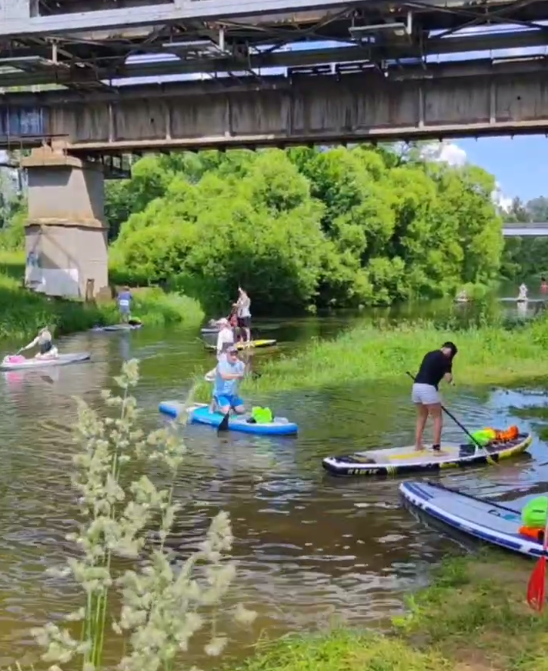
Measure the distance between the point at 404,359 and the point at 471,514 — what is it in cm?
1240

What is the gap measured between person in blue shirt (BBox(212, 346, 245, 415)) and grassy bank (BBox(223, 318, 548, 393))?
11.7 ft

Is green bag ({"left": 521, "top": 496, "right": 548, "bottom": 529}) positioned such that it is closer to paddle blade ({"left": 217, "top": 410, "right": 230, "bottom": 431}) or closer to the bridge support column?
paddle blade ({"left": 217, "top": 410, "right": 230, "bottom": 431})

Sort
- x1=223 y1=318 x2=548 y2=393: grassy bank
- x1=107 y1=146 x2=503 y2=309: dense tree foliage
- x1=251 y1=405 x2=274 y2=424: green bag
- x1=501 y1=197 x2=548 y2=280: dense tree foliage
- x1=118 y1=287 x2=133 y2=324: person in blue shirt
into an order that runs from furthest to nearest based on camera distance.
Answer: x1=501 y1=197 x2=548 y2=280: dense tree foliage
x1=107 y1=146 x2=503 y2=309: dense tree foliage
x1=118 y1=287 x2=133 y2=324: person in blue shirt
x1=223 y1=318 x2=548 y2=393: grassy bank
x1=251 y1=405 x2=274 y2=424: green bag

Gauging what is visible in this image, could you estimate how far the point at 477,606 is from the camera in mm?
7027

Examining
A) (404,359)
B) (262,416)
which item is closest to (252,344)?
(404,359)

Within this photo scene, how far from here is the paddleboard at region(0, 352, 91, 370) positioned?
862 inches

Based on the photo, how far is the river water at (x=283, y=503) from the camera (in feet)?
24.6

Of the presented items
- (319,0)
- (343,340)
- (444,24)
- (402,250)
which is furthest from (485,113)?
(402,250)

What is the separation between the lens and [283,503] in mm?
10359

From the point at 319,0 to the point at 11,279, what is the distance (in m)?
16.3

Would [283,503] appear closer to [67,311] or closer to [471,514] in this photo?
[471,514]

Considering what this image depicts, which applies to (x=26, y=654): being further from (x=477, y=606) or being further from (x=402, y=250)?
(x=402, y=250)

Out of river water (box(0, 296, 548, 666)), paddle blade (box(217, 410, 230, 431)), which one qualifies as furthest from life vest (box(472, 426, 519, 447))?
paddle blade (box(217, 410, 230, 431))

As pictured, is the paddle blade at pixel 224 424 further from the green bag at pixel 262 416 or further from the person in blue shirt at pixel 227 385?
the green bag at pixel 262 416
